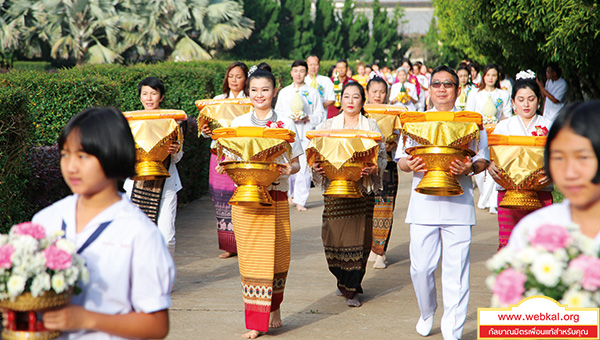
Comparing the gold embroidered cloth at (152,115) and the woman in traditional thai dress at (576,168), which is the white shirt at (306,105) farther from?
the woman in traditional thai dress at (576,168)

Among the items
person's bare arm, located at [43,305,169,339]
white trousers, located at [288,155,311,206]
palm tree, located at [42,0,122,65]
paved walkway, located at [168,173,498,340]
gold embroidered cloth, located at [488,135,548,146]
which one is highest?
palm tree, located at [42,0,122,65]

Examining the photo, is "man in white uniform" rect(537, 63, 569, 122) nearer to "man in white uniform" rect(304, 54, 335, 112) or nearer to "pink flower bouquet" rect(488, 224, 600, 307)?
"man in white uniform" rect(304, 54, 335, 112)

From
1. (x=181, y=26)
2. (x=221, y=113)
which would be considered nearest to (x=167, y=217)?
(x=221, y=113)

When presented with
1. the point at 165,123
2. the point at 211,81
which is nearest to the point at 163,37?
the point at 211,81

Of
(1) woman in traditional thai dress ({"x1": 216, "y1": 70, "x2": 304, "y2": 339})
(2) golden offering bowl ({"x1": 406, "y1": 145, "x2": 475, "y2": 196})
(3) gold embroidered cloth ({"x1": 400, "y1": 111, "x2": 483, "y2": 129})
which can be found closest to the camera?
(2) golden offering bowl ({"x1": 406, "y1": 145, "x2": 475, "y2": 196})

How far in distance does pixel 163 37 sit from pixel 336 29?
51.9 feet

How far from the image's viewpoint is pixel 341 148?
231 inches

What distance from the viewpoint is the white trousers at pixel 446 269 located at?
5391 mm

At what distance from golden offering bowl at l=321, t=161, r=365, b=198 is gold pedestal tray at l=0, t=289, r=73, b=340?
372cm

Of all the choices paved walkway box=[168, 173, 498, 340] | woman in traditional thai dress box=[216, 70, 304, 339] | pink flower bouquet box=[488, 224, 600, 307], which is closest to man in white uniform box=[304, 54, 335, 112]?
paved walkway box=[168, 173, 498, 340]

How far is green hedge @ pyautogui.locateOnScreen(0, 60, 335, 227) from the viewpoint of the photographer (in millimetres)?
6129

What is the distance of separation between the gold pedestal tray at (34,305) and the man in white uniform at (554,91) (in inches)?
446

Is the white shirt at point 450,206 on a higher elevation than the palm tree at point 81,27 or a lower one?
lower

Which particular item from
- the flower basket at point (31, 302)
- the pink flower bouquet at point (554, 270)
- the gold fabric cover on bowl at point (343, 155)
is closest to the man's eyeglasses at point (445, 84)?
the gold fabric cover on bowl at point (343, 155)
